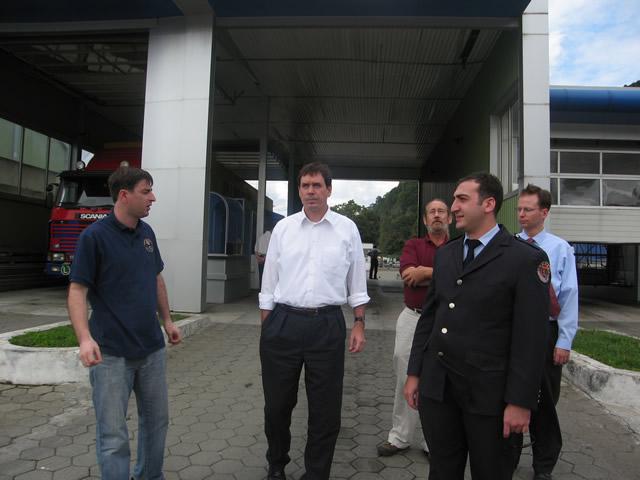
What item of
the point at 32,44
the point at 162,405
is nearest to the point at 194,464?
the point at 162,405

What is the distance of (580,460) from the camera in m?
3.45

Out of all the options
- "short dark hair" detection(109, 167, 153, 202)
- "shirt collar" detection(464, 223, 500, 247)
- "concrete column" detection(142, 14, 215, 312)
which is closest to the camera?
"shirt collar" detection(464, 223, 500, 247)

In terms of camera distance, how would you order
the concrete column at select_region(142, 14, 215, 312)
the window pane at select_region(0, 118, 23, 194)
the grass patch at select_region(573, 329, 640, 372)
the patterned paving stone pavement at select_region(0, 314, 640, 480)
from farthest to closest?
the window pane at select_region(0, 118, 23, 194) → the concrete column at select_region(142, 14, 215, 312) → the grass patch at select_region(573, 329, 640, 372) → the patterned paving stone pavement at select_region(0, 314, 640, 480)

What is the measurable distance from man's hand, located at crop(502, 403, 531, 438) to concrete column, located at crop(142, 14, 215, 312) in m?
7.53

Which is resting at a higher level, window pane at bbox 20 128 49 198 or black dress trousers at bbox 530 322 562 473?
window pane at bbox 20 128 49 198

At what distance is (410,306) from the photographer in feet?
11.3

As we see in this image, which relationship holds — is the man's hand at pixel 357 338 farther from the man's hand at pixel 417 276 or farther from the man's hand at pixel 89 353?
the man's hand at pixel 89 353

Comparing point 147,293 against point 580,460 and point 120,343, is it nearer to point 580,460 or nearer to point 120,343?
point 120,343

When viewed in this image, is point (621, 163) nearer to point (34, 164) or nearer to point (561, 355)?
point (561, 355)

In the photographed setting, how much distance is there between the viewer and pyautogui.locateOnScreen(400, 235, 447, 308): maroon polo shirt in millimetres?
3381

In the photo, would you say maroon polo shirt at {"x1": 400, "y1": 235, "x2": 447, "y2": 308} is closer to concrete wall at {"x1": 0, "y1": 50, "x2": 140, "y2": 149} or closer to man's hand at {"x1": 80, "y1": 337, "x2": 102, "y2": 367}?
man's hand at {"x1": 80, "y1": 337, "x2": 102, "y2": 367}

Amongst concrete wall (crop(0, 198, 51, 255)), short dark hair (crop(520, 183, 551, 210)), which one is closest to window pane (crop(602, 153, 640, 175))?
short dark hair (crop(520, 183, 551, 210))

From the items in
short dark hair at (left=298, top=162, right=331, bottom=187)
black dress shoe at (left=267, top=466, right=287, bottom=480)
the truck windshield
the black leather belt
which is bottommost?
black dress shoe at (left=267, top=466, right=287, bottom=480)

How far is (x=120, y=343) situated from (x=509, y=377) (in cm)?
194
